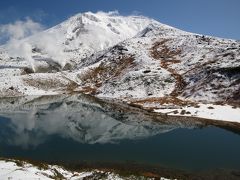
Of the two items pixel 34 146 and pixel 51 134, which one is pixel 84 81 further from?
pixel 34 146

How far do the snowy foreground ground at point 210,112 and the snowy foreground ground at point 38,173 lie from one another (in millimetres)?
48106

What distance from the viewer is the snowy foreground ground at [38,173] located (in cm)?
3338

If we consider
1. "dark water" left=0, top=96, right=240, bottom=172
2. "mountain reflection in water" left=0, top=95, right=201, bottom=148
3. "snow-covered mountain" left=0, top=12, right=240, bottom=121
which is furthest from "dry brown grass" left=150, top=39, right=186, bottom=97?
"dark water" left=0, top=96, right=240, bottom=172

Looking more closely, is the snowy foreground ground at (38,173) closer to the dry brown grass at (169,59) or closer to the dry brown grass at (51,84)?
the dry brown grass at (169,59)

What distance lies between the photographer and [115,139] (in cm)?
6038

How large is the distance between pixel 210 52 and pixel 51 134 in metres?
104

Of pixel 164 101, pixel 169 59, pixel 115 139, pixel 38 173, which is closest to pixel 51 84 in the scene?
pixel 169 59

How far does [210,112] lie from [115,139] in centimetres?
3288

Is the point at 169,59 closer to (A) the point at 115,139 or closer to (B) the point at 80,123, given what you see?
(B) the point at 80,123

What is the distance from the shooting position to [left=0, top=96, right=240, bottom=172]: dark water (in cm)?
4806

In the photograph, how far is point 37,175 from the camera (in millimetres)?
34188

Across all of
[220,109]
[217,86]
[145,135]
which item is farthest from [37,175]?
[217,86]

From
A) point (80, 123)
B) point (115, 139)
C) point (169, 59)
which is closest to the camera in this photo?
point (115, 139)

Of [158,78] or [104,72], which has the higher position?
[104,72]
